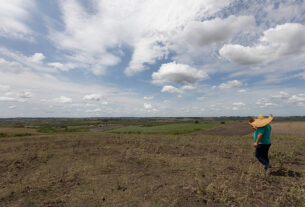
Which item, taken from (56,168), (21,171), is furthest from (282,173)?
(21,171)

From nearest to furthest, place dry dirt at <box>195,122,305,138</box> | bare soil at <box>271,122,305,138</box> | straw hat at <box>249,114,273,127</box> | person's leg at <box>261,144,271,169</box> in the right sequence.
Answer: straw hat at <box>249,114,273,127</box>
person's leg at <box>261,144,271,169</box>
bare soil at <box>271,122,305,138</box>
dry dirt at <box>195,122,305,138</box>

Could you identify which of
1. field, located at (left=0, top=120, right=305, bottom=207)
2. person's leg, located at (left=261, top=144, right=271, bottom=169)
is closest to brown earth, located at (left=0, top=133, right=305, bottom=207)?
field, located at (left=0, top=120, right=305, bottom=207)

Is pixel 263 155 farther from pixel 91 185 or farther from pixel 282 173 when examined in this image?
pixel 91 185

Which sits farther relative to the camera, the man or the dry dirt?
the dry dirt

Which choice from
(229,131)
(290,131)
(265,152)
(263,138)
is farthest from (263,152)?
(229,131)

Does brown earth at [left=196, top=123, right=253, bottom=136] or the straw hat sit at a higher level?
the straw hat

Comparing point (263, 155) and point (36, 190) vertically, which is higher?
point (263, 155)

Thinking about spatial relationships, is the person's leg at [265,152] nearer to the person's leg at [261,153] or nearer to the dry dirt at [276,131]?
the person's leg at [261,153]

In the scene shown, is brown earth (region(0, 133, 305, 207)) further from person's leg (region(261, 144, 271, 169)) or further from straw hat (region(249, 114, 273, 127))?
straw hat (region(249, 114, 273, 127))

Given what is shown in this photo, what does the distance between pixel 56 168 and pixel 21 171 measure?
161 centimetres

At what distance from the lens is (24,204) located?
433 centimetres

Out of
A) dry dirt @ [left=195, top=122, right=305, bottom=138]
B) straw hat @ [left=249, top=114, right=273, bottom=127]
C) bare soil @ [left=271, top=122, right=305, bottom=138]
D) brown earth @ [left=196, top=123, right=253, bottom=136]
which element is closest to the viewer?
straw hat @ [left=249, top=114, right=273, bottom=127]

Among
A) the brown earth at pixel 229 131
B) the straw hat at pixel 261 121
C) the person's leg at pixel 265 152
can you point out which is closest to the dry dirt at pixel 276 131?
the brown earth at pixel 229 131

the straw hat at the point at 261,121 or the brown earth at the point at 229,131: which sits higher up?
the straw hat at the point at 261,121
